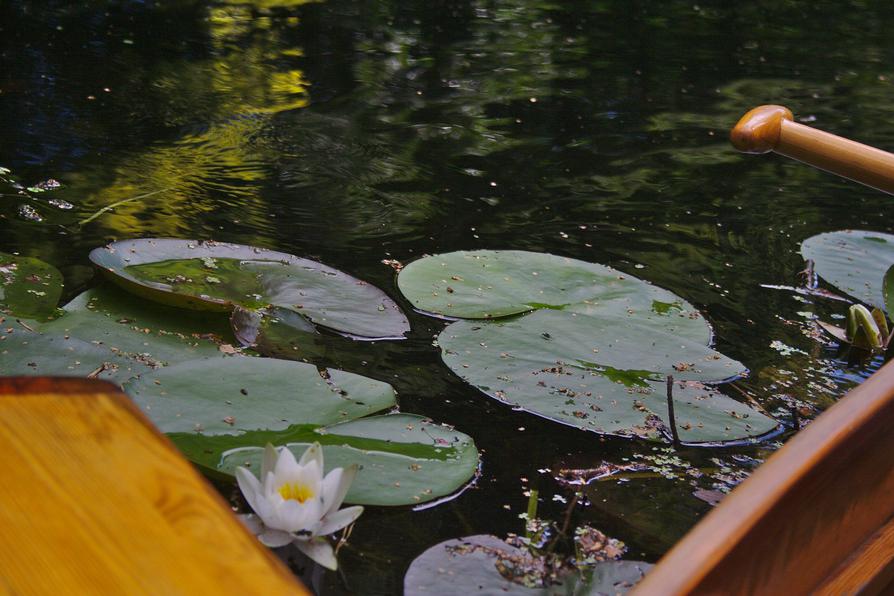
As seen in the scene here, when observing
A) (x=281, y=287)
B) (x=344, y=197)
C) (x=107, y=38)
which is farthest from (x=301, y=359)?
(x=107, y=38)

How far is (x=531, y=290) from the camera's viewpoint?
165 cm

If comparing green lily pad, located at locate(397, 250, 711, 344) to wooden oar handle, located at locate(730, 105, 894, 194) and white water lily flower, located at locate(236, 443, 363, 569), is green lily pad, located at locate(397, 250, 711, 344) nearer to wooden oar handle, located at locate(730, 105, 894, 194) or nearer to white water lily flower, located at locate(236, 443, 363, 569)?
wooden oar handle, located at locate(730, 105, 894, 194)

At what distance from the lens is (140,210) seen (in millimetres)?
1896

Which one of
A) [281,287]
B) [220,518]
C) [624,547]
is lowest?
[624,547]

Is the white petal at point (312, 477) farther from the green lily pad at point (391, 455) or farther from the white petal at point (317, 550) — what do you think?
the green lily pad at point (391, 455)

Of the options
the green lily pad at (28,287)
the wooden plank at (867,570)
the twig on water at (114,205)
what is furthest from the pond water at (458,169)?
the wooden plank at (867,570)

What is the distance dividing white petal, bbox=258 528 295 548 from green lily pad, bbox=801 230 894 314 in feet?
4.73

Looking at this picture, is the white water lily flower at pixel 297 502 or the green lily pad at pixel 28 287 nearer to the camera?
the white water lily flower at pixel 297 502

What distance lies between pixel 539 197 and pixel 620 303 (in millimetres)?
655

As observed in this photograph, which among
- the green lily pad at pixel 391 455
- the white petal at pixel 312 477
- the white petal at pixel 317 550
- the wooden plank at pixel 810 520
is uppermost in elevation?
the wooden plank at pixel 810 520

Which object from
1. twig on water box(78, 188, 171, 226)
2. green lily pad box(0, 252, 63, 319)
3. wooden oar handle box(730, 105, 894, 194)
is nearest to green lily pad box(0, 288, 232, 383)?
green lily pad box(0, 252, 63, 319)

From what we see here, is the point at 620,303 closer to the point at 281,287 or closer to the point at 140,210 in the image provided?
the point at 281,287

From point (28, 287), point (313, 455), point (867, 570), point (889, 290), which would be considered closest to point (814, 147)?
point (867, 570)

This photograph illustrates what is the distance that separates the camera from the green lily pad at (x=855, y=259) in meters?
1.95
